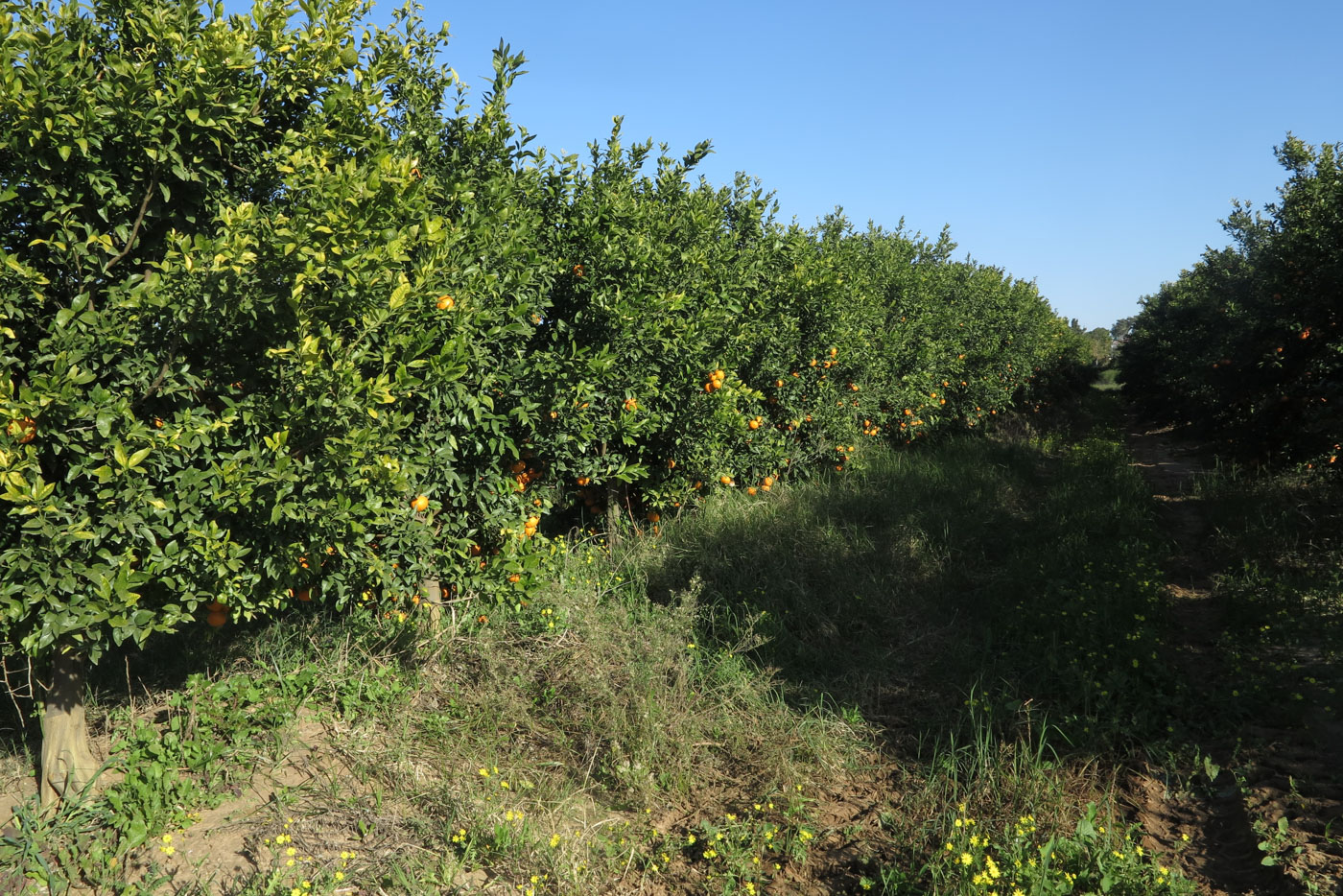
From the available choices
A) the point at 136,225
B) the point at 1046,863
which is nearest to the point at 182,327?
the point at 136,225

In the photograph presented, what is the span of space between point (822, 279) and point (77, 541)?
264 inches

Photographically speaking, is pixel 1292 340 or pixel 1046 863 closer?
pixel 1046 863

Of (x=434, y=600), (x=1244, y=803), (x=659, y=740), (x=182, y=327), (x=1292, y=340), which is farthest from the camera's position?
(x=1292, y=340)

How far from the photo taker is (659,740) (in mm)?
4168

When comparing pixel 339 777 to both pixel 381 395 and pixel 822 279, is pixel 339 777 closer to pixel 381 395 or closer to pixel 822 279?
pixel 381 395

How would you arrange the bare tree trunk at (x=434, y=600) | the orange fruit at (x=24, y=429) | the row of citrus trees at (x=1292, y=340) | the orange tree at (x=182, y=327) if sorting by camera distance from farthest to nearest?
the row of citrus trees at (x=1292, y=340)
the bare tree trunk at (x=434, y=600)
the orange tree at (x=182, y=327)
the orange fruit at (x=24, y=429)

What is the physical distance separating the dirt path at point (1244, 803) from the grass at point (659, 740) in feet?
0.47

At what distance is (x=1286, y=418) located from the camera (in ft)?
28.2

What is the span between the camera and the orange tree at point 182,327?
2930 mm

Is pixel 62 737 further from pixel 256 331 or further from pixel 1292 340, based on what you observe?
pixel 1292 340

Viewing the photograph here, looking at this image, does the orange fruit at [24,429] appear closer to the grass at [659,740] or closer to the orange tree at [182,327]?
the orange tree at [182,327]

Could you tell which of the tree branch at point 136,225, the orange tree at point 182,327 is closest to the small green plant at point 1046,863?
the orange tree at point 182,327

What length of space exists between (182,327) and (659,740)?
2.91m

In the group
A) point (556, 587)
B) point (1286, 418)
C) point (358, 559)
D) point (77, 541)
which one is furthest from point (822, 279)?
point (77, 541)
